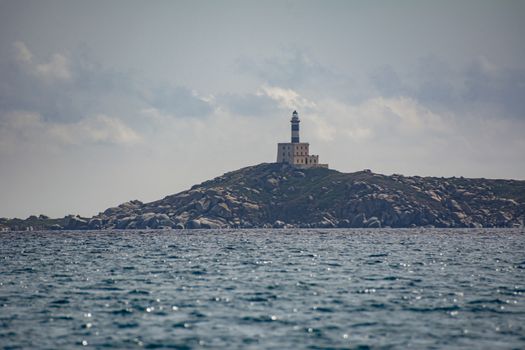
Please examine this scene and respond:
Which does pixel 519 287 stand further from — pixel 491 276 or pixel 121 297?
pixel 121 297

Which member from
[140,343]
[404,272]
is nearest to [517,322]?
[140,343]

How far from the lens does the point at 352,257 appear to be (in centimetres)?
11675

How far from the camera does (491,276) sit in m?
83.0

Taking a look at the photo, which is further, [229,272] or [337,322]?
[229,272]

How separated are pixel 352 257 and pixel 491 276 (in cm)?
3529

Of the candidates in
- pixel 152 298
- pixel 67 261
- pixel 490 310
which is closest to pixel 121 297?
pixel 152 298

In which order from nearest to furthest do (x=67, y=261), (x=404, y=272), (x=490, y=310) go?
(x=490, y=310) → (x=404, y=272) → (x=67, y=261)

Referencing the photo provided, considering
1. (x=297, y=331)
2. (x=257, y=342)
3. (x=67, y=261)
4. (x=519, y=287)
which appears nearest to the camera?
(x=257, y=342)

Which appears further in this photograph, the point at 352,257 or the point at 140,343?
the point at 352,257

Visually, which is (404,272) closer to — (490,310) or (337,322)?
(490,310)

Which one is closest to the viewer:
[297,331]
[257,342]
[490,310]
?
[257,342]

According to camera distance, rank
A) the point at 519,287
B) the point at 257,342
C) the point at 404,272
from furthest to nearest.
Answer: the point at 404,272
the point at 519,287
the point at 257,342

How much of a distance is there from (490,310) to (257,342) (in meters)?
19.6

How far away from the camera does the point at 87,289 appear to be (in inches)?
2908
